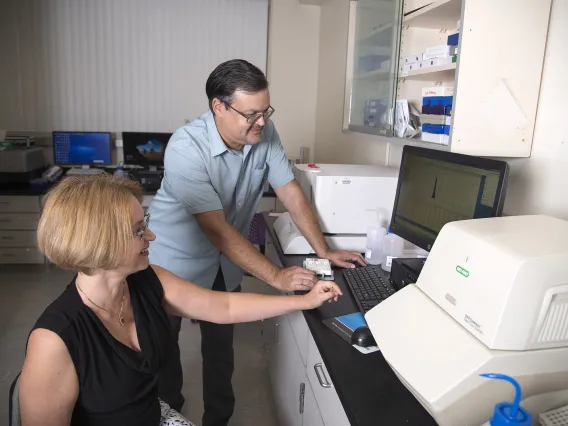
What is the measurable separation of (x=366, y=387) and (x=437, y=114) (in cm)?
101

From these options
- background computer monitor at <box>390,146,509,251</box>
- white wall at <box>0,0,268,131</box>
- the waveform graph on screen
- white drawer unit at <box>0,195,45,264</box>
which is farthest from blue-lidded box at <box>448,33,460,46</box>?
white drawer unit at <box>0,195,45,264</box>

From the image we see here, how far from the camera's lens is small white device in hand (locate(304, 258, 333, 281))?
1.63 m

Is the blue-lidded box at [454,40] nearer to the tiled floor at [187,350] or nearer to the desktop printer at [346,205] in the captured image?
the desktop printer at [346,205]

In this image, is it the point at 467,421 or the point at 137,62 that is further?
the point at 137,62

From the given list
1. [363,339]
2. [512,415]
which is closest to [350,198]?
[363,339]

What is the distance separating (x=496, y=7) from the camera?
4.47 ft

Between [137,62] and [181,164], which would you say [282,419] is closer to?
[181,164]

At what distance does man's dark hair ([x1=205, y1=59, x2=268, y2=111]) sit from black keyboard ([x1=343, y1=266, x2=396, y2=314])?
74 centimetres

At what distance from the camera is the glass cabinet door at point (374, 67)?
201 centimetres

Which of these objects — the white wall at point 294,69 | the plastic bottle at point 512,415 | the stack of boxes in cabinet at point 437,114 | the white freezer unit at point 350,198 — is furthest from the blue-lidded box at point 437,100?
the white wall at point 294,69

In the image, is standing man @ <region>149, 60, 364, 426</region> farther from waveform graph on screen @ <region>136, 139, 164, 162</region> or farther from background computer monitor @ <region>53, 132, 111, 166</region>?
background computer monitor @ <region>53, 132, 111, 166</region>

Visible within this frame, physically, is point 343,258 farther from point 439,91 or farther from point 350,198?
point 439,91

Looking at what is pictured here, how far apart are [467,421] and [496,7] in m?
1.16

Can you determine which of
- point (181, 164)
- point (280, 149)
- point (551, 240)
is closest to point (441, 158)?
point (551, 240)
